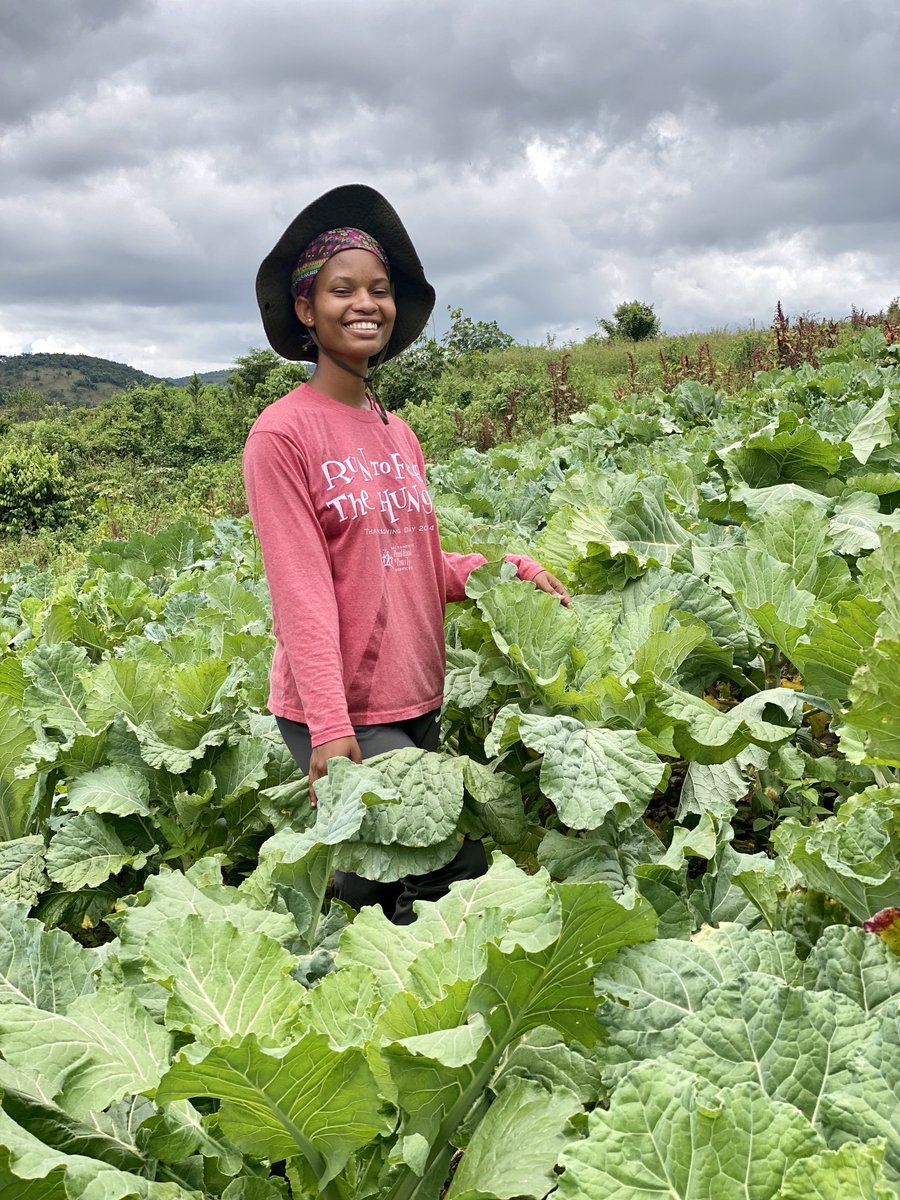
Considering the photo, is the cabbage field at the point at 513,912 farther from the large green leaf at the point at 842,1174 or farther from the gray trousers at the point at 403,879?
the gray trousers at the point at 403,879

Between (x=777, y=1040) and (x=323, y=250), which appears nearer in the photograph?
(x=777, y=1040)

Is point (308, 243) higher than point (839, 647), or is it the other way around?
point (308, 243)

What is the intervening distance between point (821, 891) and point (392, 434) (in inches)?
66.4

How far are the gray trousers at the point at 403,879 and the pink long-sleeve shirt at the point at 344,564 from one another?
42 millimetres

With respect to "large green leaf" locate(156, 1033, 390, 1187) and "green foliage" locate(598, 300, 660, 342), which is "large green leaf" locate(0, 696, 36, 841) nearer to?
"large green leaf" locate(156, 1033, 390, 1187)

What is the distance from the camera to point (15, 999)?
150 cm

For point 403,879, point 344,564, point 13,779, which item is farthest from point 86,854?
point 344,564

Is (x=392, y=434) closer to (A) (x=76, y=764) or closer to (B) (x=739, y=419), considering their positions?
(A) (x=76, y=764)

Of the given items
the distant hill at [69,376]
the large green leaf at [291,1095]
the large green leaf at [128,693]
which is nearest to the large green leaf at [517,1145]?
the large green leaf at [291,1095]

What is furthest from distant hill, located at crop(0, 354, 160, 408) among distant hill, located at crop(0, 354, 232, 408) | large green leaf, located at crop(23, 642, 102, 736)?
large green leaf, located at crop(23, 642, 102, 736)

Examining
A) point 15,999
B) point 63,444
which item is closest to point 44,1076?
point 15,999

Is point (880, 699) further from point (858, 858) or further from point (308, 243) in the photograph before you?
point (308, 243)

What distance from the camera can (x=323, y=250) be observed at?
8.36 feet

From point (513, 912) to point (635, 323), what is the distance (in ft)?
101
